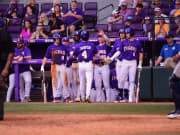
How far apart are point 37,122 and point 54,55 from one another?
7.45 metres

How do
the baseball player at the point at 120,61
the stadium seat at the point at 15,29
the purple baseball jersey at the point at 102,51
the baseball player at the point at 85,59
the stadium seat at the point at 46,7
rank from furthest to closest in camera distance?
the stadium seat at the point at 46,7 → the stadium seat at the point at 15,29 → the purple baseball jersey at the point at 102,51 → the baseball player at the point at 120,61 → the baseball player at the point at 85,59

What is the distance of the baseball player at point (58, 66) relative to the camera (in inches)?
624

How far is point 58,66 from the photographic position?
16.0 meters

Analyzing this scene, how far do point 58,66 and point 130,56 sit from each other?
8.34 ft

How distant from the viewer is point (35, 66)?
18141 millimetres

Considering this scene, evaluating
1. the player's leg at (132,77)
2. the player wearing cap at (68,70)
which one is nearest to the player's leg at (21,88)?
the player wearing cap at (68,70)

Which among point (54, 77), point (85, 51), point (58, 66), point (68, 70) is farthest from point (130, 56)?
point (54, 77)

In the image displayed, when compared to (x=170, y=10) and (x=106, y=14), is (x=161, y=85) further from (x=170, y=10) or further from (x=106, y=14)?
(x=106, y=14)

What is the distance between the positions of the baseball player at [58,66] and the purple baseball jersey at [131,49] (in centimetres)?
206

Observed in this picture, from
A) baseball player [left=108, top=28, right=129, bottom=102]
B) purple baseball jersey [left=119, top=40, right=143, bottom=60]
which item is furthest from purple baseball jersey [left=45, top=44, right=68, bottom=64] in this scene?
purple baseball jersey [left=119, top=40, right=143, bottom=60]

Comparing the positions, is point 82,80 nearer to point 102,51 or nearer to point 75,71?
point 75,71

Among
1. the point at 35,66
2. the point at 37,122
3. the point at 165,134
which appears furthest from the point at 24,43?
the point at 165,134

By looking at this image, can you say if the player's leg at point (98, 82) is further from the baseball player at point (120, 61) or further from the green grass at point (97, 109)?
the green grass at point (97, 109)

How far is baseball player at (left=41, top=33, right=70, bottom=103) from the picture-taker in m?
15.9
